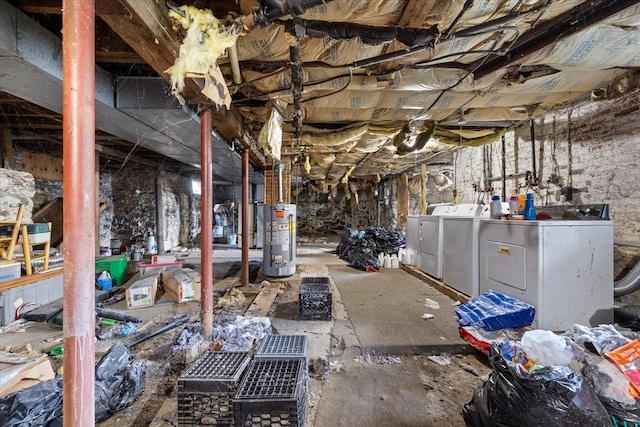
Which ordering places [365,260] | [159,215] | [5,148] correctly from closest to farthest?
1. [5,148]
2. [365,260]
3. [159,215]

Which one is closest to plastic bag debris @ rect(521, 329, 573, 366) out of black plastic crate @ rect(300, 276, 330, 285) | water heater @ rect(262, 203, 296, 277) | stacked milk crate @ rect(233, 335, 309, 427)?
stacked milk crate @ rect(233, 335, 309, 427)

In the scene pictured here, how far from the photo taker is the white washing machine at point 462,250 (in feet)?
10.8

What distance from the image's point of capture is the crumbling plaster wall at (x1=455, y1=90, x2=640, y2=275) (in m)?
2.90

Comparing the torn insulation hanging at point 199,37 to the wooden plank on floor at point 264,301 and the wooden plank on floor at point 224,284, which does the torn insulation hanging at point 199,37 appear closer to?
the wooden plank on floor at point 264,301

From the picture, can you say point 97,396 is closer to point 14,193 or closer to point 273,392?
point 273,392

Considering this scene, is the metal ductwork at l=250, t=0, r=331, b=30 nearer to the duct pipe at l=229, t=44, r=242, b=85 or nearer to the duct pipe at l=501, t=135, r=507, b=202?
the duct pipe at l=229, t=44, r=242, b=85

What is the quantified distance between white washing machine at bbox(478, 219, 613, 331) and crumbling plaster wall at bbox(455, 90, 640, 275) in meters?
0.87

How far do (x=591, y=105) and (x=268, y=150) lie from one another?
3.81 meters

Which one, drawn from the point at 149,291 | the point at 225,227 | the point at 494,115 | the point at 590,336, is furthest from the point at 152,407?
the point at 225,227

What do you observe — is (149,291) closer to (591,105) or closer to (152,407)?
(152,407)

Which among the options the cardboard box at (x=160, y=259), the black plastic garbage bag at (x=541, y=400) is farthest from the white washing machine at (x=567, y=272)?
the cardboard box at (x=160, y=259)

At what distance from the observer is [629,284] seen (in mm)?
2709

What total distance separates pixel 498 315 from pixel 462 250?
4.56 feet

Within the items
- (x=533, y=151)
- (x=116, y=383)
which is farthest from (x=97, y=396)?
(x=533, y=151)
